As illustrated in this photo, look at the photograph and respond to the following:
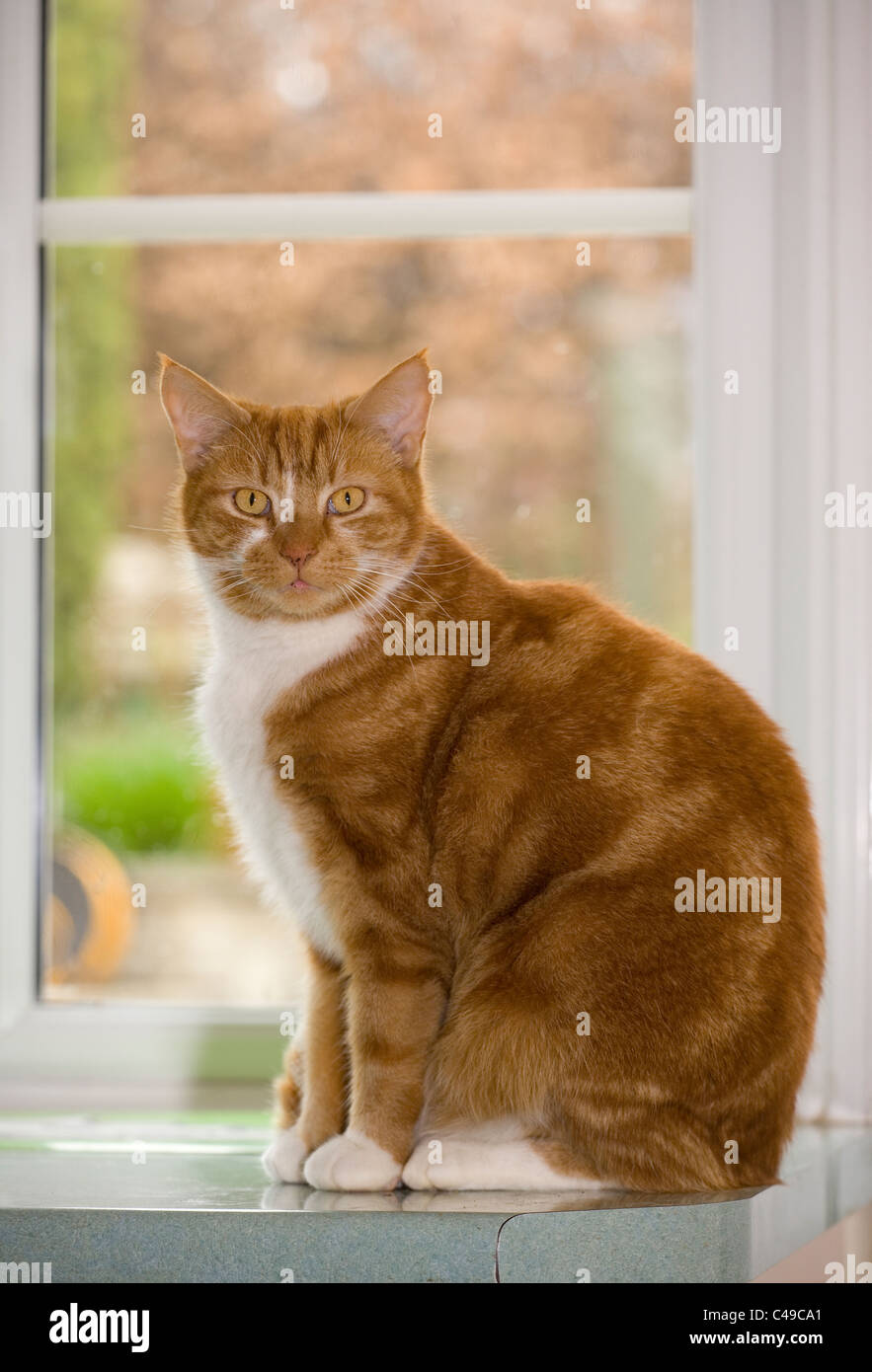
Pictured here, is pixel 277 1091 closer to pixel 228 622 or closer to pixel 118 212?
pixel 228 622

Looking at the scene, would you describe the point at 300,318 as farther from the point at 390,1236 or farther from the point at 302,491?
the point at 390,1236

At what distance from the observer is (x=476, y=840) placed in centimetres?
125

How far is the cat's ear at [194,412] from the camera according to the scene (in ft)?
4.36

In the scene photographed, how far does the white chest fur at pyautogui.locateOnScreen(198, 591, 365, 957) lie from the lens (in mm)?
1308

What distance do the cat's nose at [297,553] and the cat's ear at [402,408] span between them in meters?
0.18

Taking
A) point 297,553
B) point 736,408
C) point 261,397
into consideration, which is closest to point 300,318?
point 261,397

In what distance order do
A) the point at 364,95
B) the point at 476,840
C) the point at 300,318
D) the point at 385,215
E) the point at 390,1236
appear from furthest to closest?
the point at 300,318 < the point at 364,95 < the point at 385,215 < the point at 476,840 < the point at 390,1236

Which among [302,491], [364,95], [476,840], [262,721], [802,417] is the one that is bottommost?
[476,840]

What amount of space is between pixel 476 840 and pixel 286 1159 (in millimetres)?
406

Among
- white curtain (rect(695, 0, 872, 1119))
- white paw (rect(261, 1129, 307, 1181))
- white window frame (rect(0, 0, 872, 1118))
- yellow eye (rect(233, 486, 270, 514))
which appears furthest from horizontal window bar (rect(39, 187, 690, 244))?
white paw (rect(261, 1129, 307, 1181))

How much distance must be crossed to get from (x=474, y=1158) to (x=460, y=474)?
1297mm

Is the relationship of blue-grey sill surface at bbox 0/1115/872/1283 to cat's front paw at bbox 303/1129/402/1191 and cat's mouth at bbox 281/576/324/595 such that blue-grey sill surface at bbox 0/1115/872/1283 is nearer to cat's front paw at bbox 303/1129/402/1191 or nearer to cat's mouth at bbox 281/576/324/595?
cat's front paw at bbox 303/1129/402/1191

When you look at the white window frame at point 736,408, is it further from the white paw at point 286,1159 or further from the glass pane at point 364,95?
the white paw at point 286,1159
